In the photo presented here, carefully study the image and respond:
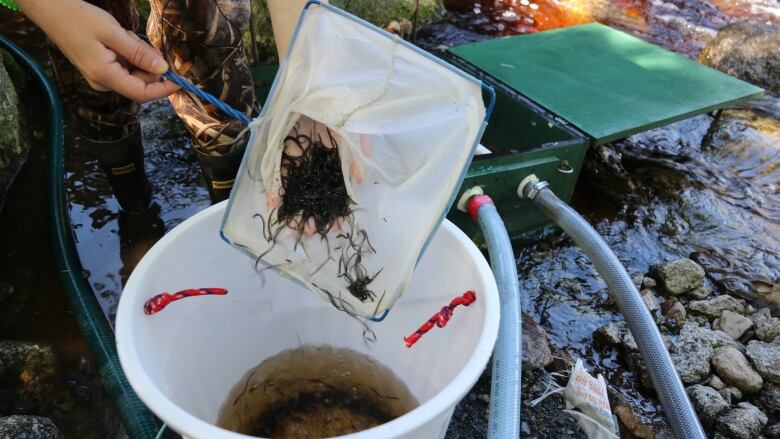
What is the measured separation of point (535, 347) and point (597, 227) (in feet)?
2.85

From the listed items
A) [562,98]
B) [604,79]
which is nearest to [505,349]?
[562,98]

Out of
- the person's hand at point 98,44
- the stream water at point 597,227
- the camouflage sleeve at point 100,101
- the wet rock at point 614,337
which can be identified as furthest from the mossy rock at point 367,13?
the wet rock at point 614,337

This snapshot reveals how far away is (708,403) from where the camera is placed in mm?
1525

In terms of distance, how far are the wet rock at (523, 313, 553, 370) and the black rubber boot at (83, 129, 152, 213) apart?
4.46ft

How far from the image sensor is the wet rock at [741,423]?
4.83 feet

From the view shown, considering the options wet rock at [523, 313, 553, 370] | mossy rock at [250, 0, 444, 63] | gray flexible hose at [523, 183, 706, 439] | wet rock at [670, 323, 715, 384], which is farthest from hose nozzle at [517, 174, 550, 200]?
mossy rock at [250, 0, 444, 63]

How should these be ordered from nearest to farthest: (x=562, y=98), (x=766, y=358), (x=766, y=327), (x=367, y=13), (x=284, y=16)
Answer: (x=284, y=16) → (x=766, y=358) → (x=766, y=327) → (x=562, y=98) → (x=367, y=13)

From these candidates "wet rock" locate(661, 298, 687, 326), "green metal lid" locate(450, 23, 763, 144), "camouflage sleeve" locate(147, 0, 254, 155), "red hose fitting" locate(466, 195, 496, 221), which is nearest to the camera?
A: "camouflage sleeve" locate(147, 0, 254, 155)

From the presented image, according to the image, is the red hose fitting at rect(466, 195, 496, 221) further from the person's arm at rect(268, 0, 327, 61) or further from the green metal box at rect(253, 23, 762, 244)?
the person's arm at rect(268, 0, 327, 61)

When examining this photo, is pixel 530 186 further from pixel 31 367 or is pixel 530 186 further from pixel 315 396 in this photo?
pixel 31 367

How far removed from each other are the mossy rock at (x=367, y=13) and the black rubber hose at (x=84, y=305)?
1.23 m

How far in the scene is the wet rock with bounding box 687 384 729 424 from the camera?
1.51 meters

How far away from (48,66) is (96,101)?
1.32 meters

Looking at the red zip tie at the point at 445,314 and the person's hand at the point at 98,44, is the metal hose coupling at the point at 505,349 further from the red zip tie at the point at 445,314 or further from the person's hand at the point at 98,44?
the person's hand at the point at 98,44
